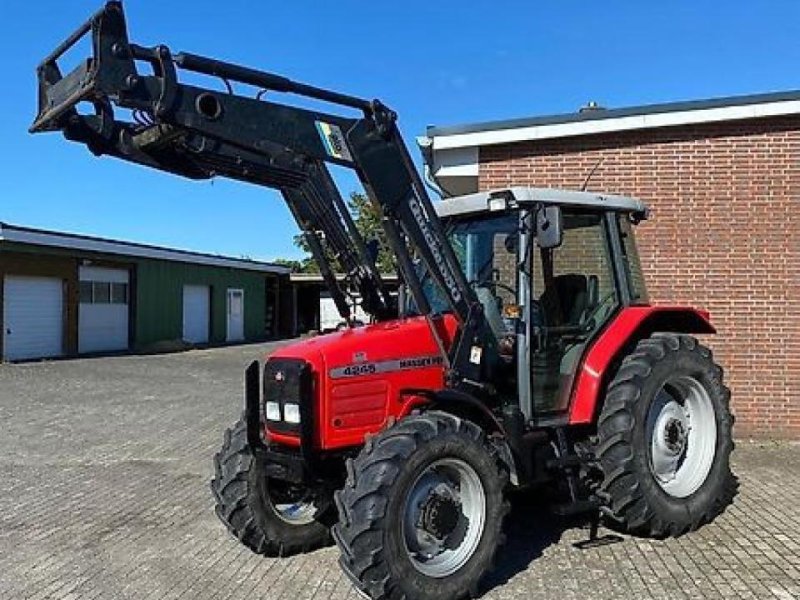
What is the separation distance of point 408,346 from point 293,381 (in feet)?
2.38

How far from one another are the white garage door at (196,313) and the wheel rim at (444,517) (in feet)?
91.9

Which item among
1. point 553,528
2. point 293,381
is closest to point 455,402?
point 293,381

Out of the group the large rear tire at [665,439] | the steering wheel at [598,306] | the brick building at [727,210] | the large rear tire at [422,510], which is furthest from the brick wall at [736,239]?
the large rear tire at [422,510]

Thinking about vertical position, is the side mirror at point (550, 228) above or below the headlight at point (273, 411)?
above

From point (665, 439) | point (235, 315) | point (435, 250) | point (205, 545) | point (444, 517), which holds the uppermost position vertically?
point (435, 250)

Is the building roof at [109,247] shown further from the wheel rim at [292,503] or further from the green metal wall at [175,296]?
the wheel rim at [292,503]

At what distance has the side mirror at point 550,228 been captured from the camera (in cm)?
488

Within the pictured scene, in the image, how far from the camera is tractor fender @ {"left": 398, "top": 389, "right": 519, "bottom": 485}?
483 centimetres

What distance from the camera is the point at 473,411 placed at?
505cm

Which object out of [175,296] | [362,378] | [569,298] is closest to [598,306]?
[569,298]

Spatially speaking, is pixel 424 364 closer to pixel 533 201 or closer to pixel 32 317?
pixel 533 201

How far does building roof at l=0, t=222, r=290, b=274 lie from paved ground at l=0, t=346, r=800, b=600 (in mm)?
13445

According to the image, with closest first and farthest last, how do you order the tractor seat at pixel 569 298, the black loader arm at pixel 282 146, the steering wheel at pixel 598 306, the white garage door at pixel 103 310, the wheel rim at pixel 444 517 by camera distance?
1. the black loader arm at pixel 282 146
2. the wheel rim at pixel 444 517
3. the tractor seat at pixel 569 298
4. the steering wheel at pixel 598 306
5. the white garage door at pixel 103 310

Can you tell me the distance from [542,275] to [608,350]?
692mm
